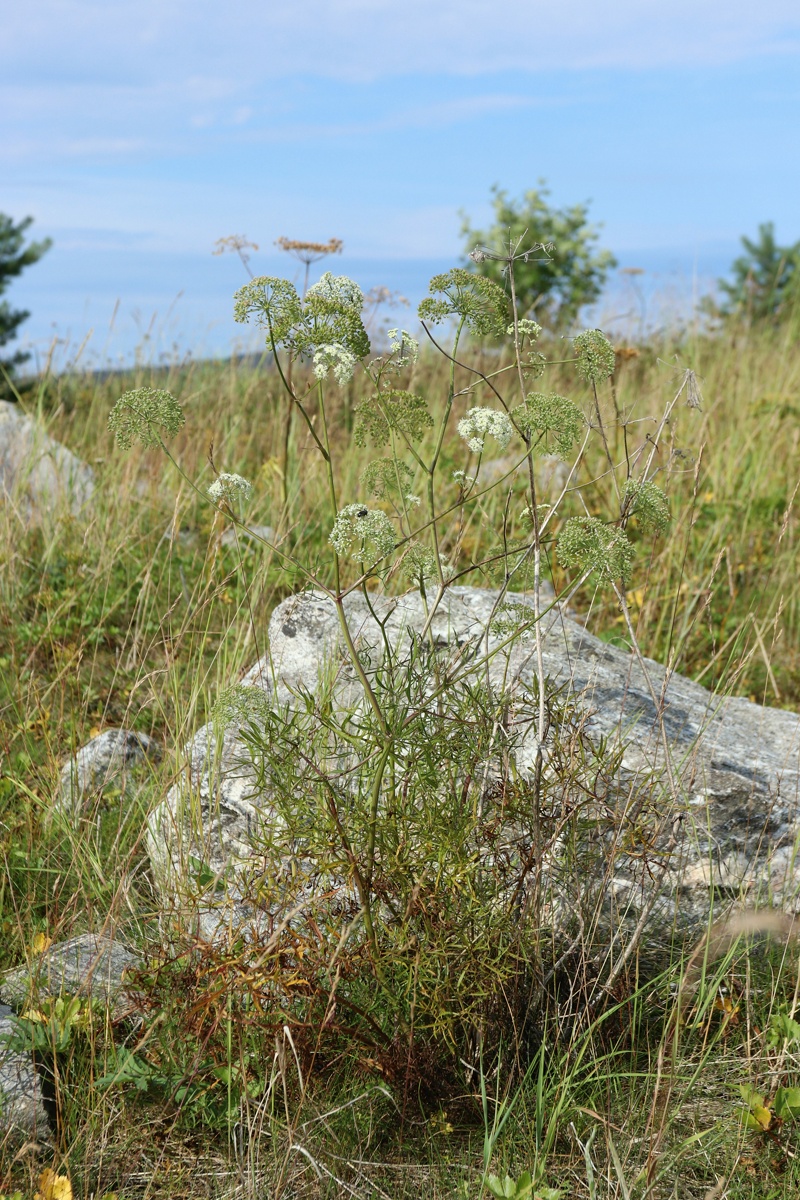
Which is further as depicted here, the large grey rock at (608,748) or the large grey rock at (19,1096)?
the large grey rock at (608,748)

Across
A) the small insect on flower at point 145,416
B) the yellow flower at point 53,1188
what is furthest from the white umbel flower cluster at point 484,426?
the yellow flower at point 53,1188

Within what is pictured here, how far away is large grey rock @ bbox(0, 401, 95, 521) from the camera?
5.59 m

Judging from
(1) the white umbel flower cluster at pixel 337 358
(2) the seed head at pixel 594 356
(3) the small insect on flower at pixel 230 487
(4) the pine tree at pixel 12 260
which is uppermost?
(4) the pine tree at pixel 12 260

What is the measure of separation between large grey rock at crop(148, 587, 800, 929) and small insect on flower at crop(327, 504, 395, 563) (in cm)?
60

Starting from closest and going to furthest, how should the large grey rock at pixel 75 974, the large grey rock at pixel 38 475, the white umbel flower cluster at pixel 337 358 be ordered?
the white umbel flower cluster at pixel 337 358, the large grey rock at pixel 75 974, the large grey rock at pixel 38 475

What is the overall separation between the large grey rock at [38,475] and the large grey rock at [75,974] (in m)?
2.79

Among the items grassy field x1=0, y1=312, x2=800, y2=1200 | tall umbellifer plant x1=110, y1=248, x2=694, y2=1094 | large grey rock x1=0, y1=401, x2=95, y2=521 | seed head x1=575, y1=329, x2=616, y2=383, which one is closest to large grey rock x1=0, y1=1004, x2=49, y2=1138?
grassy field x1=0, y1=312, x2=800, y2=1200

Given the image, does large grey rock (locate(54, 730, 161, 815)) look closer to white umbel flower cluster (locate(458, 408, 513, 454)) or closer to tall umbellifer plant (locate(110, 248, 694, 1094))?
tall umbellifer plant (locate(110, 248, 694, 1094))

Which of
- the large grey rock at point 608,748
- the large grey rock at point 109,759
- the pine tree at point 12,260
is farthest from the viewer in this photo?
the pine tree at point 12,260

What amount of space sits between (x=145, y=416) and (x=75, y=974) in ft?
4.70

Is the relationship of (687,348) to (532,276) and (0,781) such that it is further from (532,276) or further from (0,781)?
(0,781)

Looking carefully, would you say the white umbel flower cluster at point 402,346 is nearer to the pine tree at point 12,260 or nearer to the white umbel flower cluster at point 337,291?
the white umbel flower cluster at point 337,291

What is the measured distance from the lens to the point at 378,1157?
2176mm

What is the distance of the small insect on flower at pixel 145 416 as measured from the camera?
206 centimetres
